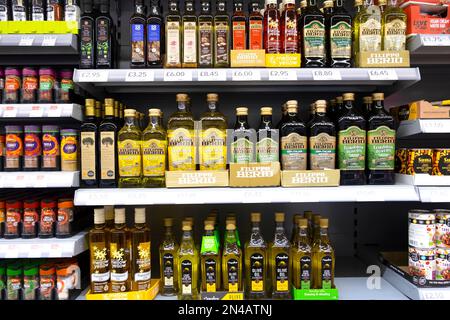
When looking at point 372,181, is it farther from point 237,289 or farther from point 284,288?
point 237,289

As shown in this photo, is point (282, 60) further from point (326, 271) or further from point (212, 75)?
point (326, 271)

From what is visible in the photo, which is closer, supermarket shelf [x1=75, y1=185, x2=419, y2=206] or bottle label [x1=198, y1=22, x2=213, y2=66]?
supermarket shelf [x1=75, y1=185, x2=419, y2=206]

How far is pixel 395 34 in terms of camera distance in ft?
5.77

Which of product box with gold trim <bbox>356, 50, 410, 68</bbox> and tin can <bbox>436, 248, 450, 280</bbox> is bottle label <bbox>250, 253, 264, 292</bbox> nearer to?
tin can <bbox>436, 248, 450, 280</bbox>

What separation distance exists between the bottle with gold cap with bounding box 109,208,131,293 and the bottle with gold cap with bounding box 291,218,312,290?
0.85 metres

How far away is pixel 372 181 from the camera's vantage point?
5.80ft

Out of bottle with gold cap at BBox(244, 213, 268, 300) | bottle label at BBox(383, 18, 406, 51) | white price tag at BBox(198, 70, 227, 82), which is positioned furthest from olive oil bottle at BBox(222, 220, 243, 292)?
bottle label at BBox(383, 18, 406, 51)

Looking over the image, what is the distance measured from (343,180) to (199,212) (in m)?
0.95

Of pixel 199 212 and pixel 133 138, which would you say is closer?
pixel 133 138

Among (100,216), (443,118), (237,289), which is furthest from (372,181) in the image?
(100,216)

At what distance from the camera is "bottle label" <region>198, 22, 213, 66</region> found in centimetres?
175

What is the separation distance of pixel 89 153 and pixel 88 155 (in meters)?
0.01

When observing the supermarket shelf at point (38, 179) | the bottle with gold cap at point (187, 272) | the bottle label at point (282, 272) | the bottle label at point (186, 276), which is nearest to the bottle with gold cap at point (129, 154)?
the supermarket shelf at point (38, 179)

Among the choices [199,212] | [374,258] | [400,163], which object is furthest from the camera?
[199,212]
